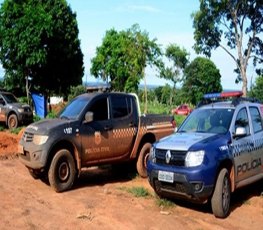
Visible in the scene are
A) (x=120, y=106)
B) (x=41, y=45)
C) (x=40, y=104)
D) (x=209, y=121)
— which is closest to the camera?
(x=209, y=121)

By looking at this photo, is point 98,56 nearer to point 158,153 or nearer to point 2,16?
point 2,16

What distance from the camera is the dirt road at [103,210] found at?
22.0 feet

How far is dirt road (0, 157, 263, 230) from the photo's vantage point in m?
6.71

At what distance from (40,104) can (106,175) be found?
17170mm

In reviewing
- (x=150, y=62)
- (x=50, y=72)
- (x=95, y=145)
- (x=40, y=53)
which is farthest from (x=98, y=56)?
→ (x=95, y=145)

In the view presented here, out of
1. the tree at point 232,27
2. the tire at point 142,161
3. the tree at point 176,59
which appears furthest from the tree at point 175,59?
the tire at point 142,161

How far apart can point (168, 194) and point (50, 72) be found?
2149cm

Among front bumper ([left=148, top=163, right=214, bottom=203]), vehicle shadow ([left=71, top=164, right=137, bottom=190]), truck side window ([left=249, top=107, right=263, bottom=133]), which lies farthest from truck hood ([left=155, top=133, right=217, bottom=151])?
vehicle shadow ([left=71, top=164, right=137, bottom=190])

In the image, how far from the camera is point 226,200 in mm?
7340

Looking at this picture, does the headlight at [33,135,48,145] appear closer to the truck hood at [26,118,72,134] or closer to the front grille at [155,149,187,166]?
the truck hood at [26,118,72,134]

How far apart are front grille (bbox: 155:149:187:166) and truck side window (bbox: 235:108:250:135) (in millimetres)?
1544

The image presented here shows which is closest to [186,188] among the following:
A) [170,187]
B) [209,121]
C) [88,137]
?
[170,187]

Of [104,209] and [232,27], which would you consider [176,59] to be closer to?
[232,27]

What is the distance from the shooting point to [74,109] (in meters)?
9.54
